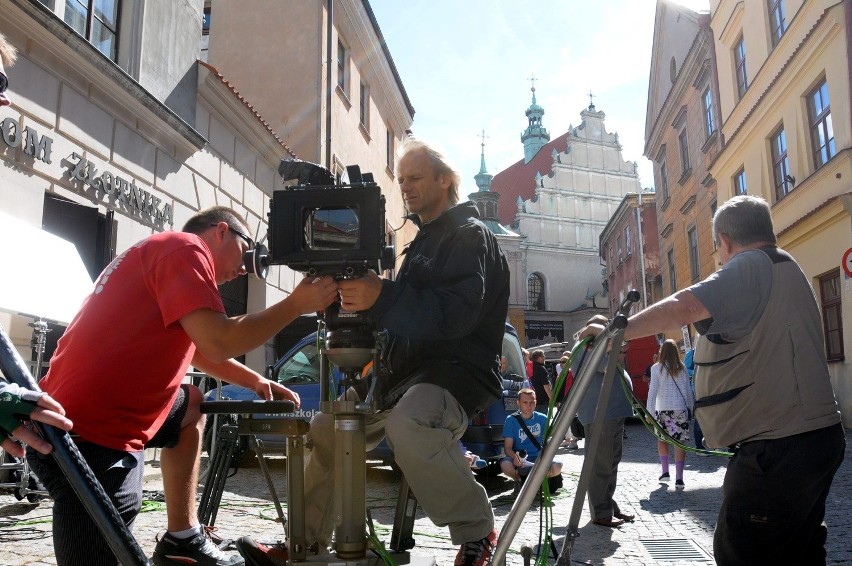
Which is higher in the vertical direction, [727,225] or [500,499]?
[727,225]

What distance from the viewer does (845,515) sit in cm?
499

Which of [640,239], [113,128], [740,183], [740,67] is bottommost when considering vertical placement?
[113,128]

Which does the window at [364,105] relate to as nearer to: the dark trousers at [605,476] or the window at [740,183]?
the window at [740,183]

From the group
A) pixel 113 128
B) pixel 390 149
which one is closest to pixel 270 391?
pixel 113 128

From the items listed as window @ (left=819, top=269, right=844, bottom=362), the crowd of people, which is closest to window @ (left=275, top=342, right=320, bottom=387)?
the crowd of people

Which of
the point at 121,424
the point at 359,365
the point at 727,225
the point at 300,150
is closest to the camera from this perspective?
the point at 121,424

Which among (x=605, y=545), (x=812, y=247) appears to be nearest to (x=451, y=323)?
(x=605, y=545)

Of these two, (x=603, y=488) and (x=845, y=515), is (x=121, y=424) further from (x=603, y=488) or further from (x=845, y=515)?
(x=845, y=515)

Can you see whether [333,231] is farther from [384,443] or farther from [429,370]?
[384,443]

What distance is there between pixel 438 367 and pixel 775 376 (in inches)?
49.9

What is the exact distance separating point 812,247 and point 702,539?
421 inches

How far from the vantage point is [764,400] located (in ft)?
8.82

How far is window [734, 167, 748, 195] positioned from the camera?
17619mm

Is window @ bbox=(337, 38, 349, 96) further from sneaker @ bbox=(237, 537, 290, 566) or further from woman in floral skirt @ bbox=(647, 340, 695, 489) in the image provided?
sneaker @ bbox=(237, 537, 290, 566)
